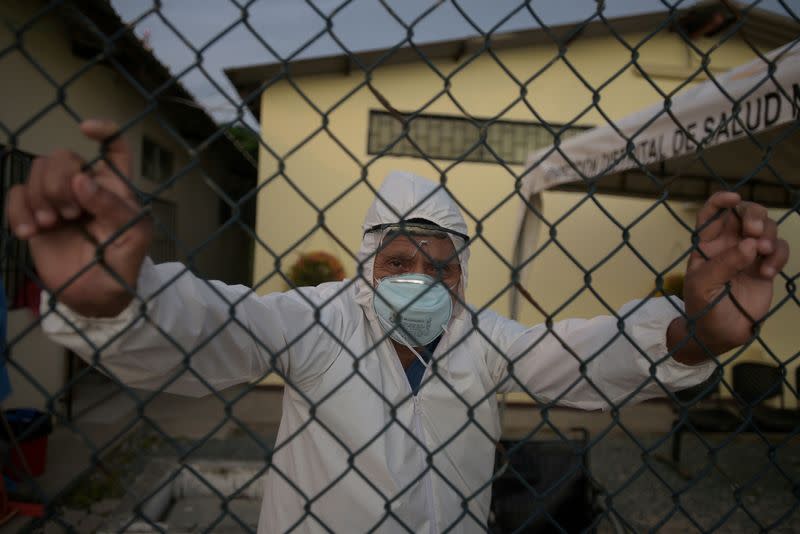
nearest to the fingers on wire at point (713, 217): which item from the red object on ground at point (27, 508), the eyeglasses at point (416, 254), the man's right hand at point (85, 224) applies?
the eyeglasses at point (416, 254)

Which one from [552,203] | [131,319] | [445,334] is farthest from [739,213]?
[552,203]

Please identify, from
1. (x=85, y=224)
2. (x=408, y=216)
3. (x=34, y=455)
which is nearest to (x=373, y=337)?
(x=408, y=216)

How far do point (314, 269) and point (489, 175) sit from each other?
250 centimetres

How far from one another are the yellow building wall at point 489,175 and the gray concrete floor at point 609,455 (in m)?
1.44

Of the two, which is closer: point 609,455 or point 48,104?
point 48,104

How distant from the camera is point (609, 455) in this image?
5355 millimetres

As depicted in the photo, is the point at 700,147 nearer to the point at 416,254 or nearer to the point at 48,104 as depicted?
the point at 416,254

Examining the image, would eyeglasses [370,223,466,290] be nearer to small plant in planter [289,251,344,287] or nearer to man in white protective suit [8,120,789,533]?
man in white protective suit [8,120,789,533]

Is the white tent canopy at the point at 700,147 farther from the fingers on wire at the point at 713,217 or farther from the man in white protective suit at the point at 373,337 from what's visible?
the man in white protective suit at the point at 373,337

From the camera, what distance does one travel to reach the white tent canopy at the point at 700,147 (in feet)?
4.34

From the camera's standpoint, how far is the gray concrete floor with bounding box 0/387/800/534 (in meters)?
3.91

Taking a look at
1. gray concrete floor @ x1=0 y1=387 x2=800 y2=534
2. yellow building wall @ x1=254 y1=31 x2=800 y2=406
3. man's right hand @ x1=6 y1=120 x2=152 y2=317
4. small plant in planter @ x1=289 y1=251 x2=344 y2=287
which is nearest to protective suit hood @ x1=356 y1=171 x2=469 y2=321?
man's right hand @ x1=6 y1=120 x2=152 y2=317

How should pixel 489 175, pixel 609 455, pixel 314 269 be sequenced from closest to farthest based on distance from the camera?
pixel 609 455 → pixel 314 269 → pixel 489 175

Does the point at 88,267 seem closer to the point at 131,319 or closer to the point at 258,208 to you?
the point at 131,319
